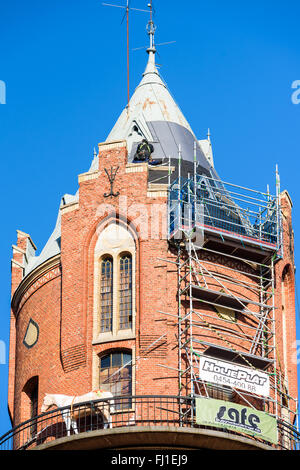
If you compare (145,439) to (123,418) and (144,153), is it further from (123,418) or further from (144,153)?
(144,153)

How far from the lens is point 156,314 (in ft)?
171

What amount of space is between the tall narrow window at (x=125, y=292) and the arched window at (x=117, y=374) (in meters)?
1.09

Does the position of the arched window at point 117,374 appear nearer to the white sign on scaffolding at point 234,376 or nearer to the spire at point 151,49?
the white sign on scaffolding at point 234,376

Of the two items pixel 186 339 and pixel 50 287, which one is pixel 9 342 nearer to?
pixel 50 287

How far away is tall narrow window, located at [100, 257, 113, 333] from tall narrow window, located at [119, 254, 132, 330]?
364 millimetres

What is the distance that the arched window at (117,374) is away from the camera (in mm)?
51719

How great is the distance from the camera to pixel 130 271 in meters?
53.6

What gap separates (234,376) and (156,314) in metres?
3.44

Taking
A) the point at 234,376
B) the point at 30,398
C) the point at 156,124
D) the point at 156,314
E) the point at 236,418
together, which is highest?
the point at 156,124

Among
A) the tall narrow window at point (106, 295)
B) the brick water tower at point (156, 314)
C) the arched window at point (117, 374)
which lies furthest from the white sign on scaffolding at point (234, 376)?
the tall narrow window at point (106, 295)

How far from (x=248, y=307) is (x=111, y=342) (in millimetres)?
5231

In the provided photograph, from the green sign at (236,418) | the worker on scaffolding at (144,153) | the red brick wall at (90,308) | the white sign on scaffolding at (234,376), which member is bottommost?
the green sign at (236,418)

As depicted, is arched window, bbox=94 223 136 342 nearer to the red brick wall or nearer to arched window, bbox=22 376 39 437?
the red brick wall

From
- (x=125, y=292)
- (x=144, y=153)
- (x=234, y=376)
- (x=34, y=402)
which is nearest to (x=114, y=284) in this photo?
(x=125, y=292)
